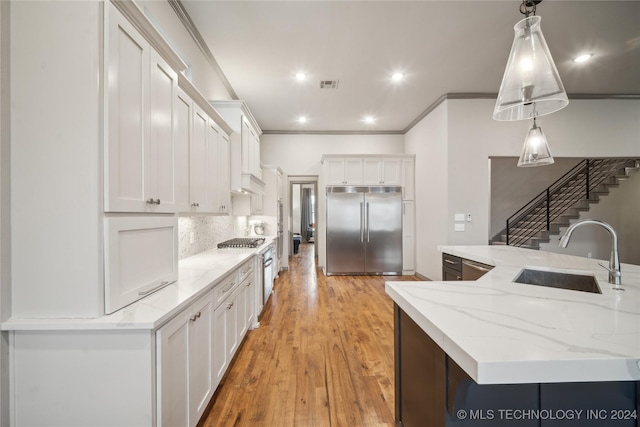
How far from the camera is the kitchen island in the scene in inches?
27.6

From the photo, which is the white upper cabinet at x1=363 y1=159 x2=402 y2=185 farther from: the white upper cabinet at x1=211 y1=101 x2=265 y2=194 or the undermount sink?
the undermount sink

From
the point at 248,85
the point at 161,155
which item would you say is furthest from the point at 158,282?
the point at 248,85

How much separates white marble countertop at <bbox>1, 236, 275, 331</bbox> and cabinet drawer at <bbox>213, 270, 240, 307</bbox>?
62 mm

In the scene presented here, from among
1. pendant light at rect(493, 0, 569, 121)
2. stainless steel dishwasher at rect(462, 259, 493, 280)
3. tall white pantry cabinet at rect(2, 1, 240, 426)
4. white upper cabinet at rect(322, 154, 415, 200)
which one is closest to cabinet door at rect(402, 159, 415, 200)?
white upper cabinet at rect(322, 154, 415, 200)

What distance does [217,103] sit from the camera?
10.6ft

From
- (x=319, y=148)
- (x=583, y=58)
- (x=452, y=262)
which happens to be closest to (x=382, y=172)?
(x=319, y=148)

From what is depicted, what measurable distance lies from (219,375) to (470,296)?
5.78 ft

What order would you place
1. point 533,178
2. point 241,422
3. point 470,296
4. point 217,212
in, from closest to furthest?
point 470,296 → point 241,422 → point 217,212 → point 533,178

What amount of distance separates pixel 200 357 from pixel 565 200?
8430mm

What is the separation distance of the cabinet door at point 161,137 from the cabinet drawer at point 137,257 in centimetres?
13

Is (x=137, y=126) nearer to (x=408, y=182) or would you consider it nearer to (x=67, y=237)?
(x=67, y=237)

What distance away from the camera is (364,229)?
5.54m

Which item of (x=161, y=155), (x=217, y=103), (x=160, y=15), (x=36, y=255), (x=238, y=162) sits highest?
(x=160, y=15)

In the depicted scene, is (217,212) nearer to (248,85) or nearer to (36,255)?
(36,255)
